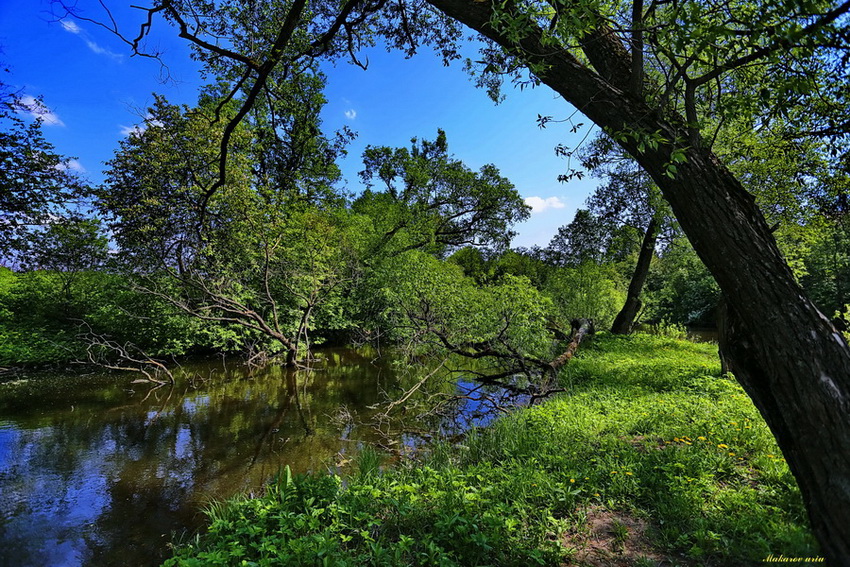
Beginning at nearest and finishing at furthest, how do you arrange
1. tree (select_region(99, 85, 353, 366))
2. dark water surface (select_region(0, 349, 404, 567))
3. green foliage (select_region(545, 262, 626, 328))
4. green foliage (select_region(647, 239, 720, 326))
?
dark water surface (select_region(0, 349, 404, 567)), tree (select_region(99, 85, 353, 366)), green foliage (select_region(545, 262, 626, 328)), green foliage (select_region(647, 239, 720, 326))

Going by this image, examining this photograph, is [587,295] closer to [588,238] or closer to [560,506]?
[588,238]

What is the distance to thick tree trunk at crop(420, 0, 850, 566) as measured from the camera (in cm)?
189

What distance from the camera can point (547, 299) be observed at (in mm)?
10164

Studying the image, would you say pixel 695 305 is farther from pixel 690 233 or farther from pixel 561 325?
pixel 690 233

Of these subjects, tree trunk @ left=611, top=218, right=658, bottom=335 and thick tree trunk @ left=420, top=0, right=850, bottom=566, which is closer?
thick tree trunk @ left=420, top=0, right=850, bottom=566

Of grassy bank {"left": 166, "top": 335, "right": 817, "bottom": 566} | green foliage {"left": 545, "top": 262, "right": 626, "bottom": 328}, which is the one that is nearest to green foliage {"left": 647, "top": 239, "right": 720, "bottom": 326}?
green foliage {"left": 545, "top": 262, "right": 626, "bottom": 328}

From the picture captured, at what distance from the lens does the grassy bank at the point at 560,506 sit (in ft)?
8.84

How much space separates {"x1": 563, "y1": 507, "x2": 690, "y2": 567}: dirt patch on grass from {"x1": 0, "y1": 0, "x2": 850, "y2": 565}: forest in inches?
1.3

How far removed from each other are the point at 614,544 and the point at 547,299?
7728mm

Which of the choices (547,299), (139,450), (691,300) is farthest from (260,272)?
(691,300)

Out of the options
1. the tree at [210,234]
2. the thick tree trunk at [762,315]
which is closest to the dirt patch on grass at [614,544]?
the thick tree trunk at [762,315]

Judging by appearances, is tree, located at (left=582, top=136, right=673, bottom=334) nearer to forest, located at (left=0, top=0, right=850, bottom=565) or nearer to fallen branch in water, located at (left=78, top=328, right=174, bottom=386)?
forest, located at (left=0, top=0, right=850, bottom=565)

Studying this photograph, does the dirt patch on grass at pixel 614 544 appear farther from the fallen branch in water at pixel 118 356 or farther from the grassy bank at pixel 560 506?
the fallen branch in water at pixel 118 356

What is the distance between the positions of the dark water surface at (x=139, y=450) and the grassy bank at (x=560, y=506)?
1.73 m
